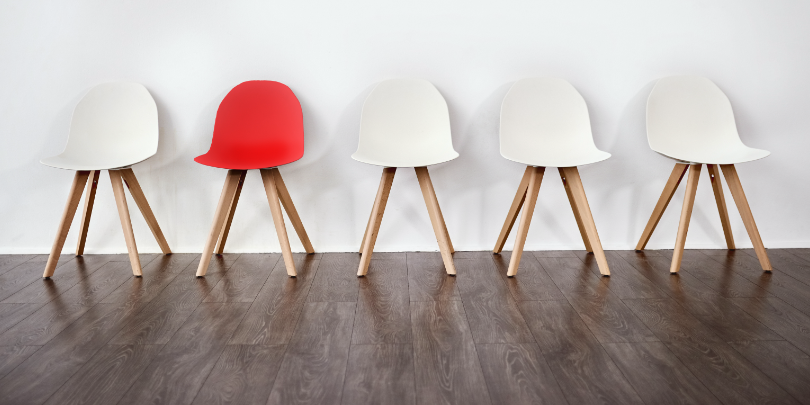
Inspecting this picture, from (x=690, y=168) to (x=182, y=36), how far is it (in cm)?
247

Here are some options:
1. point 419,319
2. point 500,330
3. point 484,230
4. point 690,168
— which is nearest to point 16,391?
point 419,319

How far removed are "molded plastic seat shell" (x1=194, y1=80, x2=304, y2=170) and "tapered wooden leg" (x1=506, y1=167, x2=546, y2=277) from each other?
3.46 ft

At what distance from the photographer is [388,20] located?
8.77ft

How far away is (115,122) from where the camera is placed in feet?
8.71

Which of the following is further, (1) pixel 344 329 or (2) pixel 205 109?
(2) pixel 205 109

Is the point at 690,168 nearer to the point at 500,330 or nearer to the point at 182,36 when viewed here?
the point at 500,330

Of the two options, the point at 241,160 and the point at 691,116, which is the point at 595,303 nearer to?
the point at 691,116

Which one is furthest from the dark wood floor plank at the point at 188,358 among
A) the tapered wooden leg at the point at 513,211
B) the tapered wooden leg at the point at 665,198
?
the tapered wooden leg at the point at 665,198

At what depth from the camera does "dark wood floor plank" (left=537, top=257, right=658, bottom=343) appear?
1.70 meters

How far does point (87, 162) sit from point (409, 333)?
175cm

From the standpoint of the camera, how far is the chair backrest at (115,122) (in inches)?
103

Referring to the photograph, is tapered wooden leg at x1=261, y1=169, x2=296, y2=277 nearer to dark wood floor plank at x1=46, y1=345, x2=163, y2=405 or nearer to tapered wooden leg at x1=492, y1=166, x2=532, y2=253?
dark wood floor plank at x1=46, y1=345, x2=163, y2=405

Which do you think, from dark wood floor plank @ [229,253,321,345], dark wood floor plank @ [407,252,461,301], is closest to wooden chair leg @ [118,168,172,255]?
dark wood floor plank @ [229,253,321,345]

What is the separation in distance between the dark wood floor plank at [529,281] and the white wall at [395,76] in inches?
10.1
